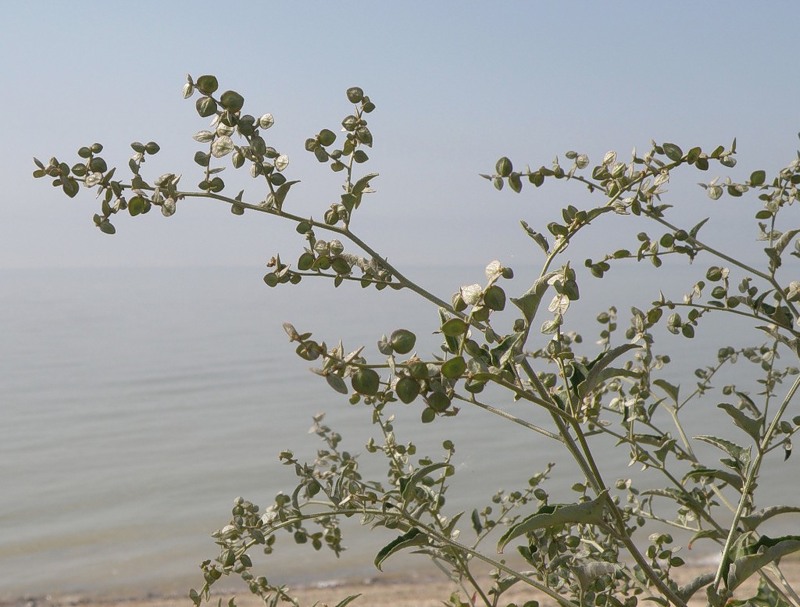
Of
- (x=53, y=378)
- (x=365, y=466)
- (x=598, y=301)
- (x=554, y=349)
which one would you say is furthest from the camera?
(x=598, y=301)

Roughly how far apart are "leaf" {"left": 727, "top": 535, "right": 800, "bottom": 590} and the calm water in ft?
3.39

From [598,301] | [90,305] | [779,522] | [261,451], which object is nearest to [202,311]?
[90,305]

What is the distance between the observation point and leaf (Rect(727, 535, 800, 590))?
1014 mm

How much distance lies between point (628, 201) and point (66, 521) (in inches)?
297

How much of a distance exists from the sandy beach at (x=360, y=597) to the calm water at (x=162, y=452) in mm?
223

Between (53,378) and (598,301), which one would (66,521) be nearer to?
(53,378)

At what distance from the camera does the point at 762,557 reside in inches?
39.9

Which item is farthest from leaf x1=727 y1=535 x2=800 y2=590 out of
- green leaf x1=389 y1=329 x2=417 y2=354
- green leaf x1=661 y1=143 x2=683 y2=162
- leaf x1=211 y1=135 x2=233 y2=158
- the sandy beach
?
the sandy beach

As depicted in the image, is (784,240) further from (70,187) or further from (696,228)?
(70,187)

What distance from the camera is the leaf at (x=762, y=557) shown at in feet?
3.33

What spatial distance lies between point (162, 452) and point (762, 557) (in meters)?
9.94

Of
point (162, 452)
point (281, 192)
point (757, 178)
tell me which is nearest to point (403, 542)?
point (281, 192)

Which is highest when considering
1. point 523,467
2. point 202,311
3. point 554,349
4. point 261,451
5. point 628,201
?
point 202,311

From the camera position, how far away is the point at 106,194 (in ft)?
3.96
